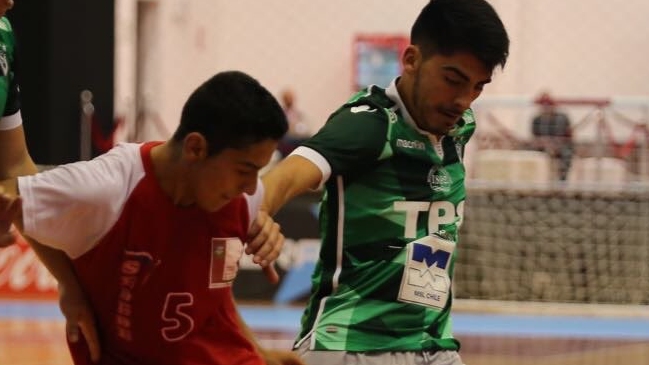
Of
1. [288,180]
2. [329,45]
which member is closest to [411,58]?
[288,180]

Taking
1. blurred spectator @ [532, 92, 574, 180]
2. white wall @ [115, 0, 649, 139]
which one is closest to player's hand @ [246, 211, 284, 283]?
blurred spectator @ [532, 92, 574, 180]

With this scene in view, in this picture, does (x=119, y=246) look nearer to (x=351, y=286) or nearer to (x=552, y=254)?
(x=351, y=286)

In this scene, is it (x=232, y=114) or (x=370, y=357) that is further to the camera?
(x=370, y=357)

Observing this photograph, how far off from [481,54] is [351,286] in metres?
0.67

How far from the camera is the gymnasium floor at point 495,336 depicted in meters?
7.54

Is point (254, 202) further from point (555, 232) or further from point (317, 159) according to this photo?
point (555, 232)

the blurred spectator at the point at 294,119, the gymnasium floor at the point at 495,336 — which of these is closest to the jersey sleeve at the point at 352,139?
the gymnasium floor at the point at 495,336

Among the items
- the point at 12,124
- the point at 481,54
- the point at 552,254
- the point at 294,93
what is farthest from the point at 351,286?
the point at 294,93

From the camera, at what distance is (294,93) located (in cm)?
1862

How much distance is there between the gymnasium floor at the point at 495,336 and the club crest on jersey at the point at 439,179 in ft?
13.2

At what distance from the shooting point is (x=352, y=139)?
9.94ft

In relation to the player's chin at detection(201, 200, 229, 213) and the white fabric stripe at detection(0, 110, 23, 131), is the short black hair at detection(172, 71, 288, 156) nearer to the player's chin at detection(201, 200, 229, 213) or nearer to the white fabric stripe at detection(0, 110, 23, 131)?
the player's chin at detection(201, 200, 229, 213)

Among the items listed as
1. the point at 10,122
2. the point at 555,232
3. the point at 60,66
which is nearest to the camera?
the point at 10,122

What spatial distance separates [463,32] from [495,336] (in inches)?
234
